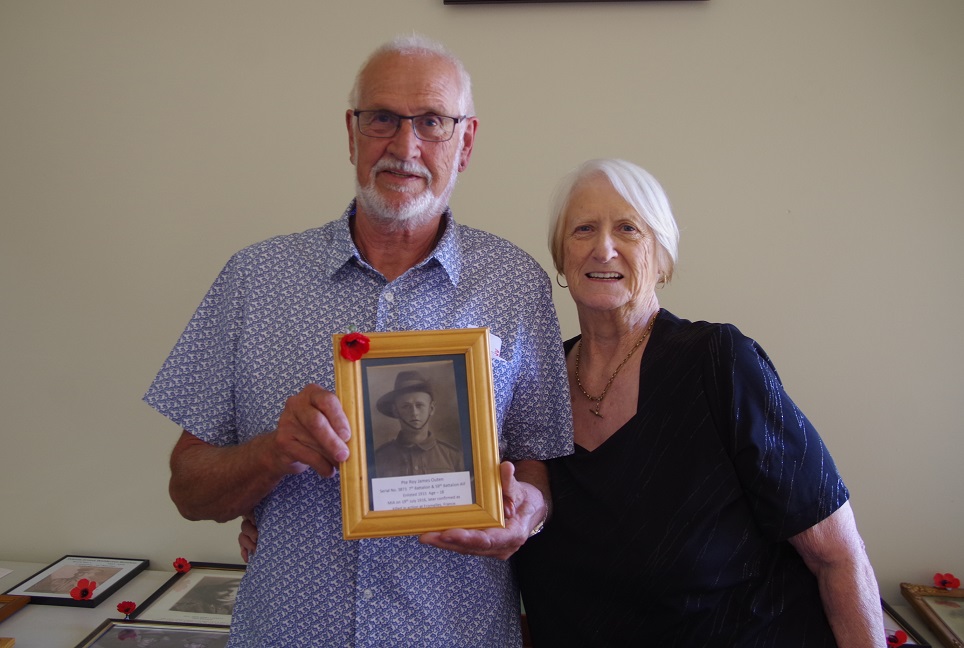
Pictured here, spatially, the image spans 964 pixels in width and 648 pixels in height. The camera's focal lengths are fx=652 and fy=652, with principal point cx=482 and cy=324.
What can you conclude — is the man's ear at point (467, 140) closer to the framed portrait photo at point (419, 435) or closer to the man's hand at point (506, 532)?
the framed portrait photo at point (419, 435)

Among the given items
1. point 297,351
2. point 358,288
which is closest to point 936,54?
point 358,288

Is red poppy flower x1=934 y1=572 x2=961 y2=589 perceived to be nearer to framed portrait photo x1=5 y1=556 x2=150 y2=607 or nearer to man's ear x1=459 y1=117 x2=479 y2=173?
man's ear x1=459 y1=117 x2=479 y2=173

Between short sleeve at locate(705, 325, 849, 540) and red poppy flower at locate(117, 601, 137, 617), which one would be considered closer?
short sleeve at locate(705, 325, 849, 540)

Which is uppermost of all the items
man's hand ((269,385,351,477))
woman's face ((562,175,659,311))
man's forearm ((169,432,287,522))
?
woman's face ((562,175,659,311))

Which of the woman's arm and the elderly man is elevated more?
the elderly man

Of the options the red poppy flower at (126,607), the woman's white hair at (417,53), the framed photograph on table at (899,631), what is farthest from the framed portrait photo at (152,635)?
the framed photograph on table at (899,631)

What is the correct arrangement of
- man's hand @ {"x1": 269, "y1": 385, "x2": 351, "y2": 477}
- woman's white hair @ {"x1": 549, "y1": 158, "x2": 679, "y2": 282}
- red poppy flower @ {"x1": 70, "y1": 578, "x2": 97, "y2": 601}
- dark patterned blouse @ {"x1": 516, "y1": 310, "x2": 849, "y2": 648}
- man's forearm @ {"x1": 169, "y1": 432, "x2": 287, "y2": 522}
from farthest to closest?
red poppy flower @ {"x1": 70, "y1": 578, "x2": 97, "y2": 601} < woman's white hair @ {"x1": 549, "y1": 158, "x2": 679, "y2": 282} < dark patterned blouse @ {"x1": 516, "y1": 310, "x2": 849, "y2": 648} < man's forearm @ {"x1": 169, "y1": 432, "x2": 287, "y2": 522} < man's hand @ {"x1": 269, "y1": 385, "x2": 351, "y2": 477}

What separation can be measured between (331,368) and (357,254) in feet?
0.83

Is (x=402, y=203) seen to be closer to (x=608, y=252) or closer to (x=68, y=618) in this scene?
(x=608, y=252)

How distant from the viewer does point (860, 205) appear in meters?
2.09

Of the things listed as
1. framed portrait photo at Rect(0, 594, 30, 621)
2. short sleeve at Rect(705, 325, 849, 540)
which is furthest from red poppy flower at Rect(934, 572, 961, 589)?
framed portrait photo at Rect(0, 594, 30, 621)

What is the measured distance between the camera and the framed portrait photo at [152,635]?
1.89 metres

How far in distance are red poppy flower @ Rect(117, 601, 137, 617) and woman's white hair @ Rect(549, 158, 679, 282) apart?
5.44ft

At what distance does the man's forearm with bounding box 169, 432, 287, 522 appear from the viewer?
1256mm
